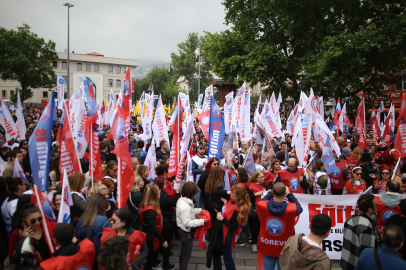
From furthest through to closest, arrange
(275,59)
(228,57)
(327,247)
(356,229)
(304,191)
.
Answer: (228,57)
(275,59)
(304,191)
(327,247)
(356,229)

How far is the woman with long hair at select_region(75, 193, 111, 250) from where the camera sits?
3541mm

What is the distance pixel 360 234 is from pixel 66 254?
10.9 ft

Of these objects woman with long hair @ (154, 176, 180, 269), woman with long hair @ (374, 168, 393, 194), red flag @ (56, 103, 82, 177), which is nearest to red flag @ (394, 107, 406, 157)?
woman with long hair @ (374, 168, 393, 194)

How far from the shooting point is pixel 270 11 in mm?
23562

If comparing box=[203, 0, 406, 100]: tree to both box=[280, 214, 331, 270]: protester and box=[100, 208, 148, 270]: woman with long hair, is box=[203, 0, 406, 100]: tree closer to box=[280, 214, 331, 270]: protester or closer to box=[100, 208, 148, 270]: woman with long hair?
box=[280, 214, 331, 270]: protester

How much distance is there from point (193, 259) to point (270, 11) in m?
22.1

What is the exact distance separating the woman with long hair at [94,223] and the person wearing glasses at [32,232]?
0.41 metres

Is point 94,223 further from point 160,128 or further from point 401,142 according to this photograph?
point 401,142

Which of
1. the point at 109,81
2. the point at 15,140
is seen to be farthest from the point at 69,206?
the point at 109,81

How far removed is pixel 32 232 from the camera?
3291mm

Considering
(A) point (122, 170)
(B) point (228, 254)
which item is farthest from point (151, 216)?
(B) point (228, 254)

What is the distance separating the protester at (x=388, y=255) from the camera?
9.64 ft

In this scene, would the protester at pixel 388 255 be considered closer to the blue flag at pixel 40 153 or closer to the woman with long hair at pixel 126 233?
the woman with long hair at pixel 126 233

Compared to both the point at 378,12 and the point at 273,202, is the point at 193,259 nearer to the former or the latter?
the point at 273,202
